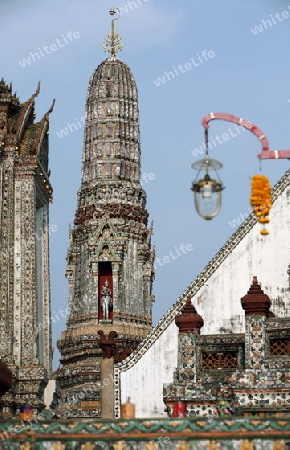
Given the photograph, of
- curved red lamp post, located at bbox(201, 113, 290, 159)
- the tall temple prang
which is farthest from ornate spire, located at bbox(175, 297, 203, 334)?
the tall temple prang

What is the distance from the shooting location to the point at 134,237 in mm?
47031

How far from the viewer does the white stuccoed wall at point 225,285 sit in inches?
1125

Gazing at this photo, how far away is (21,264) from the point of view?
120ft

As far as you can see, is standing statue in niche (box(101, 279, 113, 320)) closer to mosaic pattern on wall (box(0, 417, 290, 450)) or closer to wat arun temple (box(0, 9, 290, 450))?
wat arun temple (box(0, 9, 290, 450))

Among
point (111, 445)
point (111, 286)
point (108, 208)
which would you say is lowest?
point (111, 445)

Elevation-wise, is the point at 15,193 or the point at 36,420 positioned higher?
the point at 15,193

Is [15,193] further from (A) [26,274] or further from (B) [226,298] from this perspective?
(B) [226,298]

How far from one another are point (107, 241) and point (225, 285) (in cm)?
1788

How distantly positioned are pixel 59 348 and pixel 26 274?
9.63 m

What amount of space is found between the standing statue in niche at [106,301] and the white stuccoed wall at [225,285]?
16.1 metres

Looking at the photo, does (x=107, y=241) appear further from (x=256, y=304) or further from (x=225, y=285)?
(x=256, y=304)

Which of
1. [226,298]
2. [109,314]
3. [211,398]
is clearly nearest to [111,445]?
[211,398]

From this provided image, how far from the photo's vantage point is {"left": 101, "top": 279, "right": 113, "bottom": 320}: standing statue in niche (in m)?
45.2

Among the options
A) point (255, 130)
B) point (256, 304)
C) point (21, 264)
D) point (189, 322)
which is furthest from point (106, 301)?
point (255, 130)
